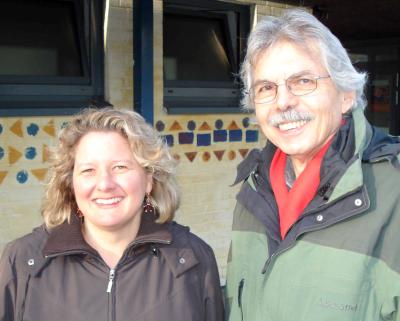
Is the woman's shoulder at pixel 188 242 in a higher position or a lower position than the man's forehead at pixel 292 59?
lower

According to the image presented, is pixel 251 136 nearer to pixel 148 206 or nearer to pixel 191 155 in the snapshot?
pixel 191 155

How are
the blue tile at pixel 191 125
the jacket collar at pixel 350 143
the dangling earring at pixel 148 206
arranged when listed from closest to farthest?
1. the jacket collar at pixel 350 143
2. the dangling earring at pixel 148 206
3. the blue tile at pixel 191 125

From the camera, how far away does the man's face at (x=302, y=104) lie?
1.76m

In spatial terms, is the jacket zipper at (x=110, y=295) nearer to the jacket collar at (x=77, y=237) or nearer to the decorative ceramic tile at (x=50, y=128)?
the jacket collar at (x=77, y=237)

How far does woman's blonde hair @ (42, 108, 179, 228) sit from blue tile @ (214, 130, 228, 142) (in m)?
2.68

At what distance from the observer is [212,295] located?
1.99 m

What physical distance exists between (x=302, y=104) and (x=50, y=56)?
2.65 metres

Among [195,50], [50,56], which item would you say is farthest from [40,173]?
[195,50]

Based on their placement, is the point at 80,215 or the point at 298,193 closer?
the point at 298,193

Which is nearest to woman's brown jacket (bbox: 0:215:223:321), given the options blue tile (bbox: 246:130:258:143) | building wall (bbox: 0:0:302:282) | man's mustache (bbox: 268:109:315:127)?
man's mustache (bbox: 268:109:315:127)

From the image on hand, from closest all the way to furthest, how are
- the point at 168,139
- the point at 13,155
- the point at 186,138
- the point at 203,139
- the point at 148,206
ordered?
the point at 148,206 < the point at 13,155 < the point at 168,139 < the point at 186,138 < the point at 203,139

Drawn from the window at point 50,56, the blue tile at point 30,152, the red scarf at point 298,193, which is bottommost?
the red scarf at point 298,193

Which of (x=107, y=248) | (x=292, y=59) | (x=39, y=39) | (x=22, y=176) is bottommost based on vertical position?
(x=107, y=248)

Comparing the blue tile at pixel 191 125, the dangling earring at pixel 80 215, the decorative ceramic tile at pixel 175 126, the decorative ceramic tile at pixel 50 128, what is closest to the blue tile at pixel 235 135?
the blue tile at pixel 191 125
